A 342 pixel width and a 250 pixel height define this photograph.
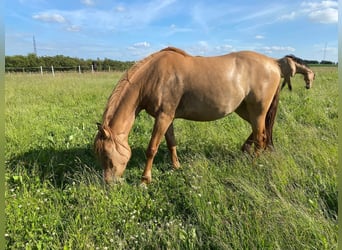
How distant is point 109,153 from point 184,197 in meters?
1.12

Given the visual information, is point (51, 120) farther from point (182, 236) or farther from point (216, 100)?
point (182, 236)

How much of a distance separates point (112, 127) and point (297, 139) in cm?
307

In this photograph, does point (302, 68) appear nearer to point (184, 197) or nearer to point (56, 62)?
point (184, 197)

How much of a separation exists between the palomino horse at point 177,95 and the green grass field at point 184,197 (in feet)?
1.27

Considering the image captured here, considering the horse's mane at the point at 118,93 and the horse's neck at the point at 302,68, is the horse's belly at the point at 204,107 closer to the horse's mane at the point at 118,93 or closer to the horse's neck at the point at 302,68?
the horse's mane at the point at 118,93

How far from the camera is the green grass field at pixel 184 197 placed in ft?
7.80

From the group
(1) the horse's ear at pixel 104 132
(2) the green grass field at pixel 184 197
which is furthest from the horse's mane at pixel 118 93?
(2) the green grass field at pixel 184 197

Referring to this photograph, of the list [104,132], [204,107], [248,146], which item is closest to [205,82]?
[204,107]

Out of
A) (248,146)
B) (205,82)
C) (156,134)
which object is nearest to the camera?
(156,134)

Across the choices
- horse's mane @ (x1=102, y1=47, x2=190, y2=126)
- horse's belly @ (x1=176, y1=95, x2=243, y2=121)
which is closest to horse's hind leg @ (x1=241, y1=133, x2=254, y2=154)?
horse's belly @ (x1=176, y1=95, x2=243, y2=121)

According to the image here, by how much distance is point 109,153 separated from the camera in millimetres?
3510

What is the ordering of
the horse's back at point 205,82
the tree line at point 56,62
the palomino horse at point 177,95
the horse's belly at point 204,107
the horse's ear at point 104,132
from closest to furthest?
1. the horse's ear at point 104,132
2. the palomino horse at point 177,95
3. the horse's back at point 205,82
4. the horse's belly at point 204,107
5. the tree line at point 56,62

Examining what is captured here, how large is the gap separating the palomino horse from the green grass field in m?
0.39

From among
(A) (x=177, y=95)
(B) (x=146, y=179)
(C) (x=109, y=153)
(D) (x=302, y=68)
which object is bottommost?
(B) (x=146, y=179)
